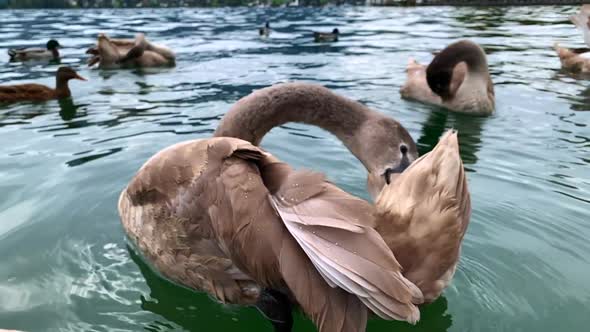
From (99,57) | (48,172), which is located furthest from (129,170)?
(99,57)

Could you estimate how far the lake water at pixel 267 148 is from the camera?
345 cm

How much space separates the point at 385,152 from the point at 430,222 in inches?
76.7

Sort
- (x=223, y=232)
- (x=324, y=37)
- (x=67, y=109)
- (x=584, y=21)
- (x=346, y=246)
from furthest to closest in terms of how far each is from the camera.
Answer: (x=324, y=37), (x=584, y=21), (x=67, y=109), (x=223, y=232), (x=346, y=246)

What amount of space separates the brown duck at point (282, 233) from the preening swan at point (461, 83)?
20.5ft

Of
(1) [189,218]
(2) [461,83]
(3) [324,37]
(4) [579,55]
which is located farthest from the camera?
(3) [324,37]

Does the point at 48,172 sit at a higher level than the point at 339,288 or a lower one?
Answer: lower

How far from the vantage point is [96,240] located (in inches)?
171

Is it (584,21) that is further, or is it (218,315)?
(584,21)

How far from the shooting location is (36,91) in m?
9.98

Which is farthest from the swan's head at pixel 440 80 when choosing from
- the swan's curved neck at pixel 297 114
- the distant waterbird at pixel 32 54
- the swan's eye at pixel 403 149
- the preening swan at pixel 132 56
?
the distant waterbird at pixel 32 54

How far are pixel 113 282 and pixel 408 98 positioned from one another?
751cm

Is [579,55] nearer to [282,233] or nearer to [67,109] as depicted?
[67,109]

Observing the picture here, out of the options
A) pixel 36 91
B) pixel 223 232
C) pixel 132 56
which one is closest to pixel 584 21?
pixel 132 56

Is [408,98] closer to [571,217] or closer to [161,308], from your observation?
[571,217]
